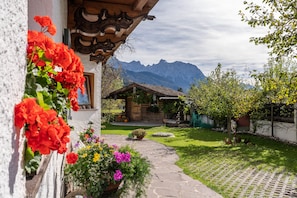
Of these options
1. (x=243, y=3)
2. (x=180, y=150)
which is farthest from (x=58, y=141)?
(x=180, y=150)

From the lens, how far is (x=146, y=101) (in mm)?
27453

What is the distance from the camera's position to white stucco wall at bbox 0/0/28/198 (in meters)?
0.83

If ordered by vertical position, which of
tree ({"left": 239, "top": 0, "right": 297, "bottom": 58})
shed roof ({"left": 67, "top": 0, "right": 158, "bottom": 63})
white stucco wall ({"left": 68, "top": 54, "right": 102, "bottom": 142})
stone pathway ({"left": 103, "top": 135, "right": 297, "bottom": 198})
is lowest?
stone pathway ({"left": 103, "top": 135, "right": 297, "bottom": 198})

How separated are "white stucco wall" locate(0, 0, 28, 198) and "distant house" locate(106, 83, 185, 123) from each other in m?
25.0

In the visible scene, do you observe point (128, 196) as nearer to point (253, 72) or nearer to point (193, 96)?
point (253, 72)

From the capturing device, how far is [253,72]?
10.8m

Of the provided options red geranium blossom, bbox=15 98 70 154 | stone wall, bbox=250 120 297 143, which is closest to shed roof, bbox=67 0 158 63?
red geranium blossom, bbox=15 98 70 154

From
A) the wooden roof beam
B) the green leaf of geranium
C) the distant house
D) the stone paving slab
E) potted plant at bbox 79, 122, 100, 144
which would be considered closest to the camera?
the green leaf of geranium

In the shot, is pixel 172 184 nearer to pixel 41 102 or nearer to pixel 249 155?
pixel 249 155

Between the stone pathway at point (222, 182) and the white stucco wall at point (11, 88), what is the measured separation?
5.46m

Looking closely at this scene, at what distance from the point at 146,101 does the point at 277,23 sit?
60.5ft

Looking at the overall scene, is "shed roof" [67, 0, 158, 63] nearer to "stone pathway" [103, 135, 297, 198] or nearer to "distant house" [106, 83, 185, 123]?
"stone pathway" [103, 135, 297, 198]

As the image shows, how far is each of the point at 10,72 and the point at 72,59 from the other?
0.62 meters

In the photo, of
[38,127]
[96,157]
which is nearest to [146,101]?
[96,157]
